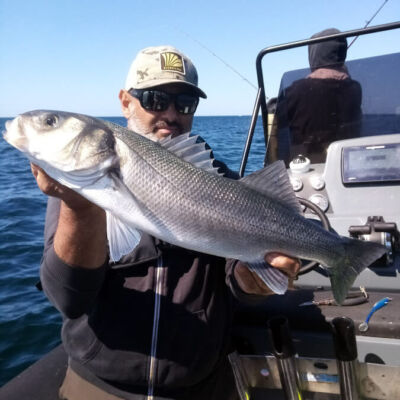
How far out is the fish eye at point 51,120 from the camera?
2287 millimetres

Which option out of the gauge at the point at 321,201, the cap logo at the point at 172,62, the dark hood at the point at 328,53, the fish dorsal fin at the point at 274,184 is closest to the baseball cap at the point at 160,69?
the cap logo at the point at 172,62

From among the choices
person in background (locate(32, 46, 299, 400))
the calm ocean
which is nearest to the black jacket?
person in background (locate(32, 46, 299, 400))

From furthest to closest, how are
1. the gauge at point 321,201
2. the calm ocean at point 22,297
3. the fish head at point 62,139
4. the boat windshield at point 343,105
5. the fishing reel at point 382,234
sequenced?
the calm ocean at point 22,297 → the boat windshield at point 343,105 → the gauge at point 321,201 → the fishing reel at point 382,234 → the fish head at point 62,139

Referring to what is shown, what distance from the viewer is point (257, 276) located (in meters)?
2.63

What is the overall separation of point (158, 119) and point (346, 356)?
2.21 meters

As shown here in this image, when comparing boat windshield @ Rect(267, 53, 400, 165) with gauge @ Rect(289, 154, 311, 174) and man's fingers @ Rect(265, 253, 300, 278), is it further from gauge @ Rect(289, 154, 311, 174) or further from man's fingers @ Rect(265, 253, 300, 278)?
man's fingers @ Rect(265, 253, 300, 278)

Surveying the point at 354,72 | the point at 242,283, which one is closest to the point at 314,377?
the point at 242,283

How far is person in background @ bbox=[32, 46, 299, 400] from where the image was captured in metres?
2.34

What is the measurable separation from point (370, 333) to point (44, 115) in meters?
2.84

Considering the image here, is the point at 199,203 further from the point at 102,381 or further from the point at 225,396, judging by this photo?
the point at 225,396

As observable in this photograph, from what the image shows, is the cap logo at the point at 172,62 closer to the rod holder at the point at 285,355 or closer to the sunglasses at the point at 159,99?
the sunglasses at the point at 159,99

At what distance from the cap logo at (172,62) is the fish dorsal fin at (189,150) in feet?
3.06

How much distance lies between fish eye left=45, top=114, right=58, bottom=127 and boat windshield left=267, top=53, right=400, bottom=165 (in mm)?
3287

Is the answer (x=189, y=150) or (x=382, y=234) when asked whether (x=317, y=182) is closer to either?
(x=382, y=234)
